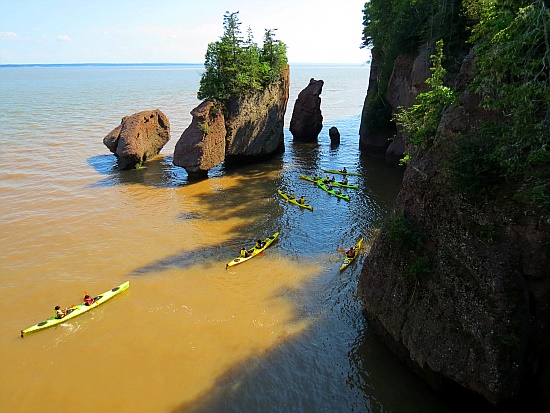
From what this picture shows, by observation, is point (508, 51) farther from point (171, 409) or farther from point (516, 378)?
point (171, 409)

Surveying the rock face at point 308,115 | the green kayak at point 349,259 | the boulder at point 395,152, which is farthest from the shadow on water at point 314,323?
the rock face at point 308,115

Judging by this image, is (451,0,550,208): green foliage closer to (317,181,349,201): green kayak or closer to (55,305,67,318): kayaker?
(55,305,67,318): kayaker

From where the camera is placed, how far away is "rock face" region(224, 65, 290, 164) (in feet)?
101

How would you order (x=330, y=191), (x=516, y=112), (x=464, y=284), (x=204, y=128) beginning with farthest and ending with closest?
1. (x=204, y=128)
2. (x=330, y=191)
3. (x=464, y=284)
4. (x=516, y=112)

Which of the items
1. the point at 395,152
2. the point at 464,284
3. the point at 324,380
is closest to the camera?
the point at 464,284

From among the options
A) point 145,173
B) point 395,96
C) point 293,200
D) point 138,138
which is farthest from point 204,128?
point 395,96

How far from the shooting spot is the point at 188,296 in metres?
15.8

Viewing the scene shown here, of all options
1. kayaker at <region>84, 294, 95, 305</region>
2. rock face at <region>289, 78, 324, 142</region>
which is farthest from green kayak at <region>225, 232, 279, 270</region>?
rock face at <region>289, 78, 324, 142</region>

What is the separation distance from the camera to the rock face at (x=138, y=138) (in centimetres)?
3103

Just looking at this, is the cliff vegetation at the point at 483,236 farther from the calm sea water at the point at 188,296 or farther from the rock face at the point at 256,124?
the rock face at the point at 256,124

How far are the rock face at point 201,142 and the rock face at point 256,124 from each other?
1669mm

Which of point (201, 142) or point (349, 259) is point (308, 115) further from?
point (349, 259)

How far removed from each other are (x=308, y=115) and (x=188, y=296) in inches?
1233

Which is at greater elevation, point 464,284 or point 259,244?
point 464,284
